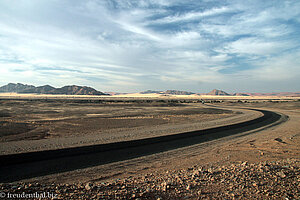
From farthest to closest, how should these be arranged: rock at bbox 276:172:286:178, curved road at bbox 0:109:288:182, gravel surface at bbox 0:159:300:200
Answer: curved road at bbox 0:109:288:182 < rock at bbox 276:172:286:178 < gravel surface at bbox 0:159:300:200

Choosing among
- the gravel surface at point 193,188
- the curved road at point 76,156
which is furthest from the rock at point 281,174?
the curved road at point 76,156

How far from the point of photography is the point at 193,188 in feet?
16.0

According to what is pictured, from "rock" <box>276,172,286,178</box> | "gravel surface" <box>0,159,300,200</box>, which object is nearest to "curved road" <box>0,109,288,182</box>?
"gravel surface" <box>0,159,300,200</box>

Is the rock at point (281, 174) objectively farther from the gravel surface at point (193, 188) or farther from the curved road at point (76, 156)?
the curved road at point (76, 156)

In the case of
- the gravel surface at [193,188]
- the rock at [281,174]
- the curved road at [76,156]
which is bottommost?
the curved road at [76,156]

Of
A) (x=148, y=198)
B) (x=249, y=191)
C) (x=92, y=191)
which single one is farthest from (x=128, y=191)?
(x=249, y=191)

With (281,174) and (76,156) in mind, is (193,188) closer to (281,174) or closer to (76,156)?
(281,174)

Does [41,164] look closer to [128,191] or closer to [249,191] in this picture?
[128,191]

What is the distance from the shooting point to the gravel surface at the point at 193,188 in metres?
4.47

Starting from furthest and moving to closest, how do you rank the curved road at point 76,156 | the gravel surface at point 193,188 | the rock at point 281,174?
the curved road at point 76,156, the rock at point 281,174, the gravel surface at point 193,188

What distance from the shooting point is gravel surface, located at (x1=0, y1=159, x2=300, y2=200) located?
4473mm

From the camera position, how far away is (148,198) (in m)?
4.41

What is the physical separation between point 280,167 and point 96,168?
21.3 ft

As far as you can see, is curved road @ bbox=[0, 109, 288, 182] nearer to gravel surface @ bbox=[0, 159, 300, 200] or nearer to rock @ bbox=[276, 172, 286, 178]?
gravel surface @ bbox=[0, 159, 300, 200]
